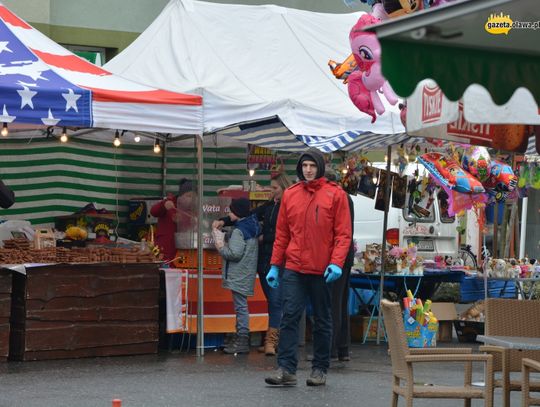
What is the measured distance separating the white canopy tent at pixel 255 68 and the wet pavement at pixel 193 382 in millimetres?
2524

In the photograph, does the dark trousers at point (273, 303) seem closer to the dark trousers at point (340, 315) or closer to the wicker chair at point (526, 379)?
the dark trousers at point (340, 315)

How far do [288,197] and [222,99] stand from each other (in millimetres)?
Answer: 2396

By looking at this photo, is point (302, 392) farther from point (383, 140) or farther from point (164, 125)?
point (383, 140)

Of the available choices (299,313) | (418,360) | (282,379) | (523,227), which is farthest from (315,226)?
(523,227)

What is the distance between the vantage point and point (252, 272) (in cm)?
Result: 1373

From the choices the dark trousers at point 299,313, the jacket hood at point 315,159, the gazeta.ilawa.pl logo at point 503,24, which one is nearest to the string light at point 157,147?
the jacket hood at point 315,159

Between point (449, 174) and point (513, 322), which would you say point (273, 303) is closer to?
point (449, 174)

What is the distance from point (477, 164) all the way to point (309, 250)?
5.02 meters

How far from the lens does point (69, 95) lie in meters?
12.0

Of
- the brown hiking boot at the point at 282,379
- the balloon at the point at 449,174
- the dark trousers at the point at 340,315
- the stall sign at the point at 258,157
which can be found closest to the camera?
the brown hiking boot at the point at 282,379

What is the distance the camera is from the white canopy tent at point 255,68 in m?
13.6

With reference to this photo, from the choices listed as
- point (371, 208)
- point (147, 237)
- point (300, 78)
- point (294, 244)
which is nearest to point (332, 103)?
point (300, 78)

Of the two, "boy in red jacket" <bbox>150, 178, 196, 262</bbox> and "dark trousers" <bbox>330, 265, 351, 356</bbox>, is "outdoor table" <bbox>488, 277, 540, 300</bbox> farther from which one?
"boy in red jacket" <bbox>150, 178, 196, 262</bbox>

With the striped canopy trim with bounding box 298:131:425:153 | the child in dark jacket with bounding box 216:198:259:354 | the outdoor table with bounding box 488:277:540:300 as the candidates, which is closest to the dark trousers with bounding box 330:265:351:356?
the child in dark jacket with bounding box 216:198:259:354
